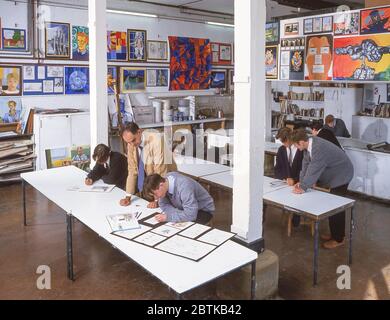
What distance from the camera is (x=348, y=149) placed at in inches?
281

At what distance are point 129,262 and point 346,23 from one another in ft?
15.3

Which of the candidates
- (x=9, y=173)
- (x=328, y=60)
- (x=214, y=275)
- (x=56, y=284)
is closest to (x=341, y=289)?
(x=214, y=275)

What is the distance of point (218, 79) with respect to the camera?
435 inches

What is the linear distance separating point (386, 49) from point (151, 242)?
4597 mm

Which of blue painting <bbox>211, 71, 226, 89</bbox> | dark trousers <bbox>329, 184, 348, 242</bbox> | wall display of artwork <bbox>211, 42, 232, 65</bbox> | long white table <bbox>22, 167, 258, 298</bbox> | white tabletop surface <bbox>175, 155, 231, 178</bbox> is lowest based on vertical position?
dark trousers <bbox>329, 184, 348, 242</bbox>

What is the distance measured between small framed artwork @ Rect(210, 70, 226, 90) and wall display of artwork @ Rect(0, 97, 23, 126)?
4831 millimetres

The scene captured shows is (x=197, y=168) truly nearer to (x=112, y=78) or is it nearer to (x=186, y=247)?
(x=186, y=247)

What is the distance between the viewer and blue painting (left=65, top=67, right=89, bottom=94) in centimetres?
846

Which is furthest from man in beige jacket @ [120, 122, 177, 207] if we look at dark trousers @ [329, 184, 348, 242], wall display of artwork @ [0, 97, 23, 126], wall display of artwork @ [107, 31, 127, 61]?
wall display of artwork @ [107, 31, 127, 61]

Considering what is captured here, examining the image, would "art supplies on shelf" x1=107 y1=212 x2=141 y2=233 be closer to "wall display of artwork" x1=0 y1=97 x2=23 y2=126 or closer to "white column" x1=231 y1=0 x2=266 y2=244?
"white column" x1=231 y1=0 x2=266 y2=244

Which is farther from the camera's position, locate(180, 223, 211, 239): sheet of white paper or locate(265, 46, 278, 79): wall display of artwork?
locate(265, 46, 278, 79): wall display of artwork

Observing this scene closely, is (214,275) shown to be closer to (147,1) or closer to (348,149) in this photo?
(348,149)

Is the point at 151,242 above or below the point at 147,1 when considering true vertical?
below

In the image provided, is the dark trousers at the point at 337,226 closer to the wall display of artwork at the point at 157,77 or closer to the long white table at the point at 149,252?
the long white table at the point at 149,252
